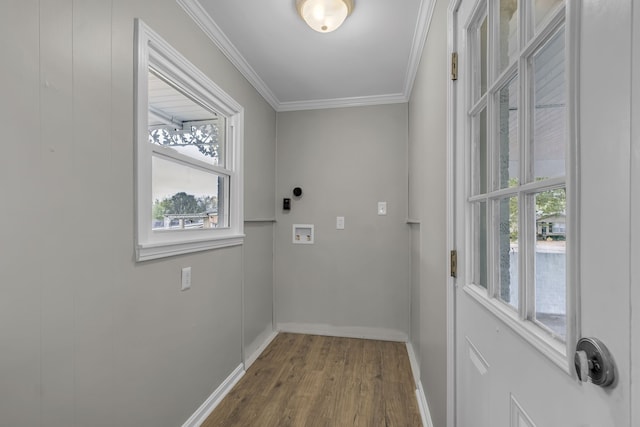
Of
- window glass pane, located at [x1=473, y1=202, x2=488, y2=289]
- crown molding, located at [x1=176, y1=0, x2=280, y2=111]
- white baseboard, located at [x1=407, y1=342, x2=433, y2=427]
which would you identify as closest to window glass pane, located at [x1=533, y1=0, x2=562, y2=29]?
window glass pane, located at [x1=473, y1=202, x2=488, y2=289]

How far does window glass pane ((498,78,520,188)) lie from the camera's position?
2.49ft

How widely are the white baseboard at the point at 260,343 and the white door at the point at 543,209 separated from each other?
1.74m

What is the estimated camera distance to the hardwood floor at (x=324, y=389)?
5.75ft

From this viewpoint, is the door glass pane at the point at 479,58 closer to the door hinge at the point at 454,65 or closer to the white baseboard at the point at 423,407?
the door hinge at the point at 454,65

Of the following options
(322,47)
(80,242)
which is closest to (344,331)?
(80,242)

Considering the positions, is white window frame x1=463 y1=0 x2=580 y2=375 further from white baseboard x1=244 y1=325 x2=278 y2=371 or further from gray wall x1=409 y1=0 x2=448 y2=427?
white baseboard x1=244 y1=325 x2=278 y2=371

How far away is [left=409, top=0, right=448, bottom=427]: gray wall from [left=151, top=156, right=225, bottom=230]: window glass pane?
1.44m

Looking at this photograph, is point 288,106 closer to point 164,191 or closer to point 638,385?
point 164,191

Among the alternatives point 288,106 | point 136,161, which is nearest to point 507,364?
point 136,161

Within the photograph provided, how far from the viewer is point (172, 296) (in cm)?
151

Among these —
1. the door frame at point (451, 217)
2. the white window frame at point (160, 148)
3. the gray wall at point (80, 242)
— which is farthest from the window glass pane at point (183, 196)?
the door frame at point (451, 217)

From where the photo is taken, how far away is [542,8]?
0.64 metres

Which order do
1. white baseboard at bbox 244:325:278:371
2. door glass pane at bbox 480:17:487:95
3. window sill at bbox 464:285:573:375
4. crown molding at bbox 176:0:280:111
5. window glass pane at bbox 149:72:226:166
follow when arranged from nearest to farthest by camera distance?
window sill at bbox 464:285:573:375 < door glass pane at bbox 480:17:487:95 < window glass pane at bbox 149:72:226:166 < crown molding at bbox 176:0:280:111 < white baseboard at bbox 244:325:278:371

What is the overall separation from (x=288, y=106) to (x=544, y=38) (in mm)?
2636
